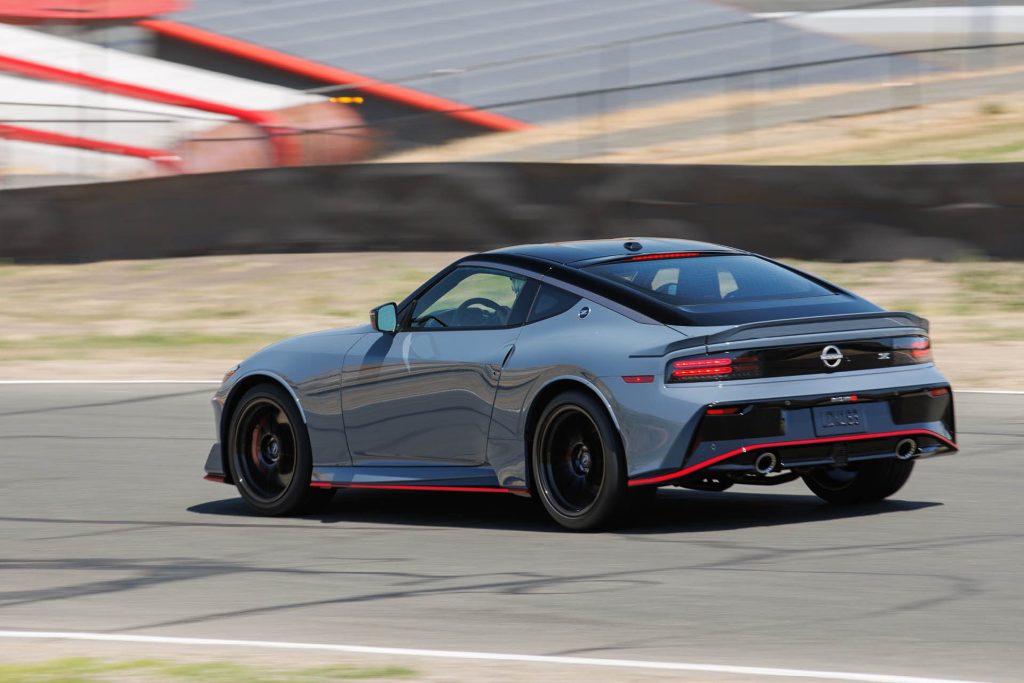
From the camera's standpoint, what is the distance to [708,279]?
834 cm

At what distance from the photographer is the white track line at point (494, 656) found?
5336 millimetres

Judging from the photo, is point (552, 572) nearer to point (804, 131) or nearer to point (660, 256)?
point (660, 256)

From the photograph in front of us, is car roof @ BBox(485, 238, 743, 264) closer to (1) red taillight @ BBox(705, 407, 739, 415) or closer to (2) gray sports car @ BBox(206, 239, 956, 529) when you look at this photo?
(2) gray sports car @ BBox(206, 239, 956, 529)

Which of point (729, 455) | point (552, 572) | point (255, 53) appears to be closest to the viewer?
point (552, 572)

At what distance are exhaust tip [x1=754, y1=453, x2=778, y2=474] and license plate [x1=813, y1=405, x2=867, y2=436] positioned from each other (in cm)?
24

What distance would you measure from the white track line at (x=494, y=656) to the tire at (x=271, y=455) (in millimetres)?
2780

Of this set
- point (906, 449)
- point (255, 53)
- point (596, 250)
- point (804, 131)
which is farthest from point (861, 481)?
point (255, 53)

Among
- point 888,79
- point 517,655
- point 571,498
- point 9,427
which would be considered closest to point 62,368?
point 9,427

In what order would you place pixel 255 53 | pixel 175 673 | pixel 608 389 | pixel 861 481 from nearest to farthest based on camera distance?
pixel 175 673 → pixel 608 389 → pixel 861 481 → pixel 255 53

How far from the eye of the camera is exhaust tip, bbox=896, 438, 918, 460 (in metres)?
7.99

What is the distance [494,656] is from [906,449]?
290 centimetres

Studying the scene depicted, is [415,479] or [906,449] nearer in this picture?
[906,449]

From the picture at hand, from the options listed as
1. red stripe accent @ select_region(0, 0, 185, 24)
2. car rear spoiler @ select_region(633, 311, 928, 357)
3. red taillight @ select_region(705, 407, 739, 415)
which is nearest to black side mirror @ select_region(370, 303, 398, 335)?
car rear spoiler @ select_region(633, 311, 928, 357)

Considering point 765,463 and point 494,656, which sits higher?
point 765,463
